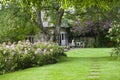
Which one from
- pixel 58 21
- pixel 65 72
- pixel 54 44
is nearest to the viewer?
pixel 65 72

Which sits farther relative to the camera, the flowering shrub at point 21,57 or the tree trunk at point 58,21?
the tree trunk at point 58,21

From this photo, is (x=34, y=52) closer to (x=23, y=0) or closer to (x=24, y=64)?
(x=24, y=64)

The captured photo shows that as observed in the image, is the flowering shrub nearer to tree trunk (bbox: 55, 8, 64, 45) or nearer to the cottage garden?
the cottage garden

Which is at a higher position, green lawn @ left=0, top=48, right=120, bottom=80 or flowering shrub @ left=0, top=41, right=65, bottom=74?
flowering shrub @ left=0, top=41, right=65, bottom=74

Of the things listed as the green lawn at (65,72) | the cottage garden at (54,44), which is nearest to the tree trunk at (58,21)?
the cottage garden at (54,44)

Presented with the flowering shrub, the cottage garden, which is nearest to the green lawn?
the cottage garden

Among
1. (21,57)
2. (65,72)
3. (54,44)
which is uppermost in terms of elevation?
(54,44)

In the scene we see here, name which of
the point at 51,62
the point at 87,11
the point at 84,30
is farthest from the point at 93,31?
the point at 51,62

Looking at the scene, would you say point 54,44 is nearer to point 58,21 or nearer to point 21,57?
point 58,21

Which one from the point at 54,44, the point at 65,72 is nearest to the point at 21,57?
the point at 65,72

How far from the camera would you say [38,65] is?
15719 millimetres

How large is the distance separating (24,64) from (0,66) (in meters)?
1.81

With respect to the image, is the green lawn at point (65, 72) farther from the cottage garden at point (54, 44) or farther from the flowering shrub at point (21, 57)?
the flowering shrub at point (21, 57)

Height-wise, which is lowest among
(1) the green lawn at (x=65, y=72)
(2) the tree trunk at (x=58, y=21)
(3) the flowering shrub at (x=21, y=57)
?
(1) the green lawn at (x=65, y=72)
